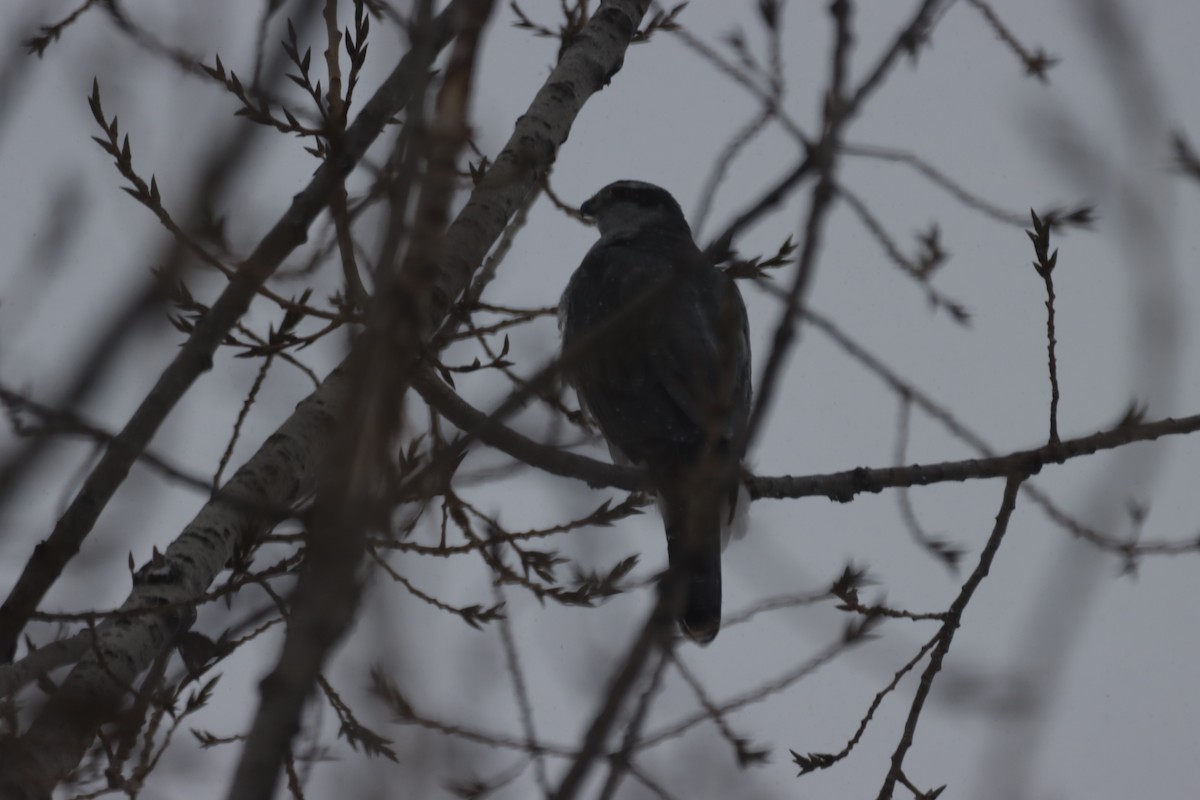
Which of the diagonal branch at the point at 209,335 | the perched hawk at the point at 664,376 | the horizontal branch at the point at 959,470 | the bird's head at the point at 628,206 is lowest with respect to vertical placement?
the diagonal branch at the point at 209,335

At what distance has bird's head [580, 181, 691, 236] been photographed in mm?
6656

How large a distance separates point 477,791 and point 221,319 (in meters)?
1.26

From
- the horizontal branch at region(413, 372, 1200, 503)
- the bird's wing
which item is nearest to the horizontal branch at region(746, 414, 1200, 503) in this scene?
the horizontal branch at region(413, 372, 1200, 503)

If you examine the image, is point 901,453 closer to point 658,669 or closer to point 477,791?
point 477,791

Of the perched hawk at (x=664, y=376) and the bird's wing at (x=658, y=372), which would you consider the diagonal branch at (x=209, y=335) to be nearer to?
the perched hawk at (x=664, y=376)

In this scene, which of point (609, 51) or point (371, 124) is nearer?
point (371, 124)

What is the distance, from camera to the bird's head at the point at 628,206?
21.8 ft

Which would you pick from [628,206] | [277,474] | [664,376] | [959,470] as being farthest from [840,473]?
[628,206]

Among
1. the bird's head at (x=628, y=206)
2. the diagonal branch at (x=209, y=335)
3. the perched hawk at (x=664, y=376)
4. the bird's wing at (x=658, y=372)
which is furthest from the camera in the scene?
the bird's head at (x=628, y=206)

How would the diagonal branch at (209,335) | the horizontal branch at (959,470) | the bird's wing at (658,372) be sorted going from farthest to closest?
1. the bird's wing at (658,372)
2. the horizontal branch at (959,470)
3. the diagonal branch at (209,335)

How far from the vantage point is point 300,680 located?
37.6 inches

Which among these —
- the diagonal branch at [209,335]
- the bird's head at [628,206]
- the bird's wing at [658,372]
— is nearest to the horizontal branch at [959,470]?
the bird's wing at [658,372]

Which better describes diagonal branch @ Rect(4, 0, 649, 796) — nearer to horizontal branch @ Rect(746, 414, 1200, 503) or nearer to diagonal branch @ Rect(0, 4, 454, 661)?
diagonal branch @ Rect(0, 4, 454, 661)

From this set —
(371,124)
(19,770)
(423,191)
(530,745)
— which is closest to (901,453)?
(530,745)
